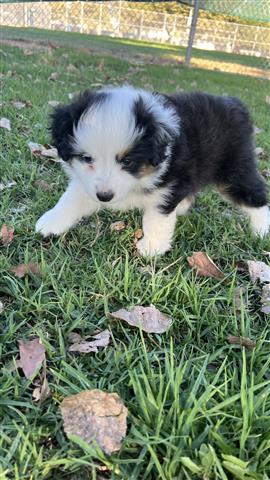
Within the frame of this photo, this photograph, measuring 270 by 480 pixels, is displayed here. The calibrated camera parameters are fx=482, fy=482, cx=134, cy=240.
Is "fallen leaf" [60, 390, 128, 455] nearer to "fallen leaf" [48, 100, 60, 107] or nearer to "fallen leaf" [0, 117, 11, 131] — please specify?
"fallen leaf" [0, 117, 11, 131]

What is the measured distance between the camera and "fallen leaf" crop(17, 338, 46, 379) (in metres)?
1.78

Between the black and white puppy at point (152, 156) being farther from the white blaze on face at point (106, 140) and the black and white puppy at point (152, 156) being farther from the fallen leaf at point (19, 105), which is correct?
the fallen leaf at point (19, 105)

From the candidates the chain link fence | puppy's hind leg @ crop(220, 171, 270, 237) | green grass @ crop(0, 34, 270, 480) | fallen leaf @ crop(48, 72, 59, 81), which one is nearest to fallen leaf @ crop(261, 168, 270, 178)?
→ green grass @ crop(0, 34, 270, 480)

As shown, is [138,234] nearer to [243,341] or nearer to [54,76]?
[243,341]

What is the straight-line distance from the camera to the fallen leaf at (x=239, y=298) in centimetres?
229

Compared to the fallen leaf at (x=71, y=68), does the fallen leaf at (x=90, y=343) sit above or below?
above

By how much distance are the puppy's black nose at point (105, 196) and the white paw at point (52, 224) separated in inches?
19.5

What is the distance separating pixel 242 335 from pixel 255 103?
7.67 metres

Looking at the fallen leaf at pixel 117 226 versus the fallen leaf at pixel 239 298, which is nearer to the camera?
the fallen leaf at pixel 239 298

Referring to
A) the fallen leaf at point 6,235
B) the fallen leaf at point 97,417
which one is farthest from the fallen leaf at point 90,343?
the fallen leaf at point 6,235

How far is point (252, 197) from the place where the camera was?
11.1ft

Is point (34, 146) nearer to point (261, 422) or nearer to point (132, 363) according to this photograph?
point (132, 363)

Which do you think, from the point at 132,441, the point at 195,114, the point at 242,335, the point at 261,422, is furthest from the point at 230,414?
the point at 195,114


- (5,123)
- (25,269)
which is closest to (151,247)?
(25,269)
